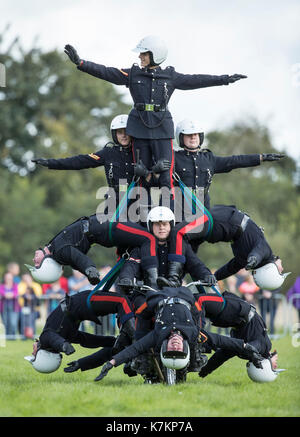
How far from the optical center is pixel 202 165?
1146 centimetres

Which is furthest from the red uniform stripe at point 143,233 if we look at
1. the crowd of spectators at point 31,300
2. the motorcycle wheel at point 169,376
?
the crowd of spectators at point 31,300

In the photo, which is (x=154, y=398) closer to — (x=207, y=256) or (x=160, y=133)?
(x=160, y=133)

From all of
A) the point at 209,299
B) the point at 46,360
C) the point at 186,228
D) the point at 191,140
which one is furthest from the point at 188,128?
the point at 46,360

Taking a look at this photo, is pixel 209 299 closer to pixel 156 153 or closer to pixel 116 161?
pixel 156 153

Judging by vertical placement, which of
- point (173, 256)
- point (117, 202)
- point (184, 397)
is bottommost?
point (184, 397)

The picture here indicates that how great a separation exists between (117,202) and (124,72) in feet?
5.42

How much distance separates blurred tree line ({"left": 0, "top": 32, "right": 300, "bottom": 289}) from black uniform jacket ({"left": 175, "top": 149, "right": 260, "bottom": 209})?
88.8ft

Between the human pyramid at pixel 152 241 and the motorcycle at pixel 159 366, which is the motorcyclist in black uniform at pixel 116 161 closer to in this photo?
the human pyramid at pixel 152 241

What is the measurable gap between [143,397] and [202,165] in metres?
3.65

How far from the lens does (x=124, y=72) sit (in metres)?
11.1

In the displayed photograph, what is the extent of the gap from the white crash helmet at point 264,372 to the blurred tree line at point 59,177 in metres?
27.7

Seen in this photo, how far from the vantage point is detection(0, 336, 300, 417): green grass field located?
8.32 m

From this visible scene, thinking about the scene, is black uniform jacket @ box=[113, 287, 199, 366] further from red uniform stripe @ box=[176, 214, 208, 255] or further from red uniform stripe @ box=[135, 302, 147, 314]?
red uniform stripe @ box=[176, 214, 208, 255]

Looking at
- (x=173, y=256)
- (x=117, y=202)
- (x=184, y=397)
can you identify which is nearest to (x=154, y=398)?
(x=184, y=397)
